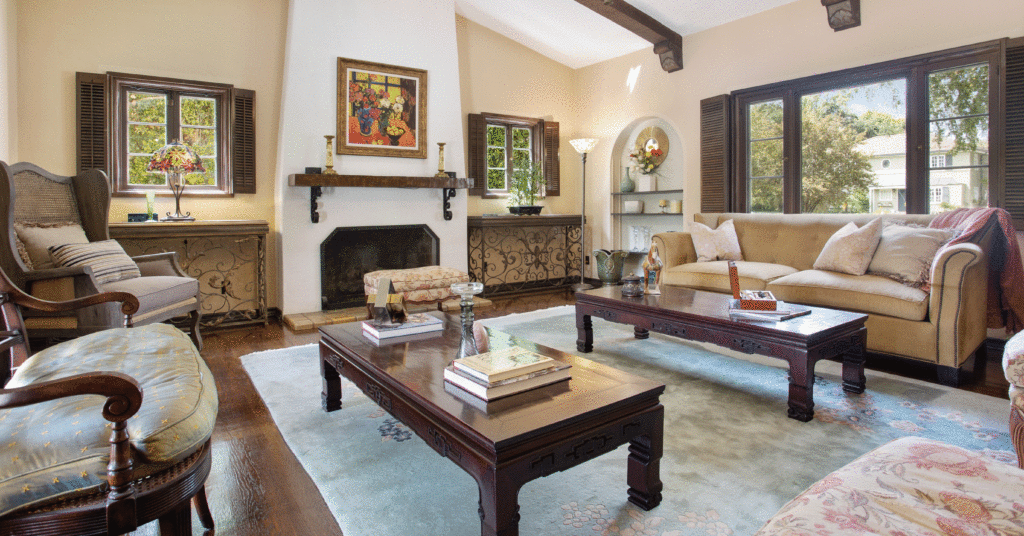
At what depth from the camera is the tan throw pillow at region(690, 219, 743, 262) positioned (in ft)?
15.2

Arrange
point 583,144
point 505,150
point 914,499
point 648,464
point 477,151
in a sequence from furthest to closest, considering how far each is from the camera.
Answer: point 505,150 < point 583,144 < point 477,151 < point 648,464 < point 914,499

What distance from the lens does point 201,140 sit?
4.66 metres

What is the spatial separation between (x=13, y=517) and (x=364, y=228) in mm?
4174

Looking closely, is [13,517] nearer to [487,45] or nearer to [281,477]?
[281,477]

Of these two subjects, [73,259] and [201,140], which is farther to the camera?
[201,140]

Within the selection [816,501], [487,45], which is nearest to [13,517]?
[816,501]

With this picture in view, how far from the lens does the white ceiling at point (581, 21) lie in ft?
16.6

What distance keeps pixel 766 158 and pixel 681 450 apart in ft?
12.5

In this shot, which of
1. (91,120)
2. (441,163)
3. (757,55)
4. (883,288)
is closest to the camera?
(883,288)

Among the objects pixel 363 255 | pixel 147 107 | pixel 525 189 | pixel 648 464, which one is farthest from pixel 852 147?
pixel 147 107

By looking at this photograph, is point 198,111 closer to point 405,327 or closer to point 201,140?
point 201,140

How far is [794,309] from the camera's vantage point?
286cm

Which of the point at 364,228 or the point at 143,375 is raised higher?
the point at 364,228

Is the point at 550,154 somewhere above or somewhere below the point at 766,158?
above
